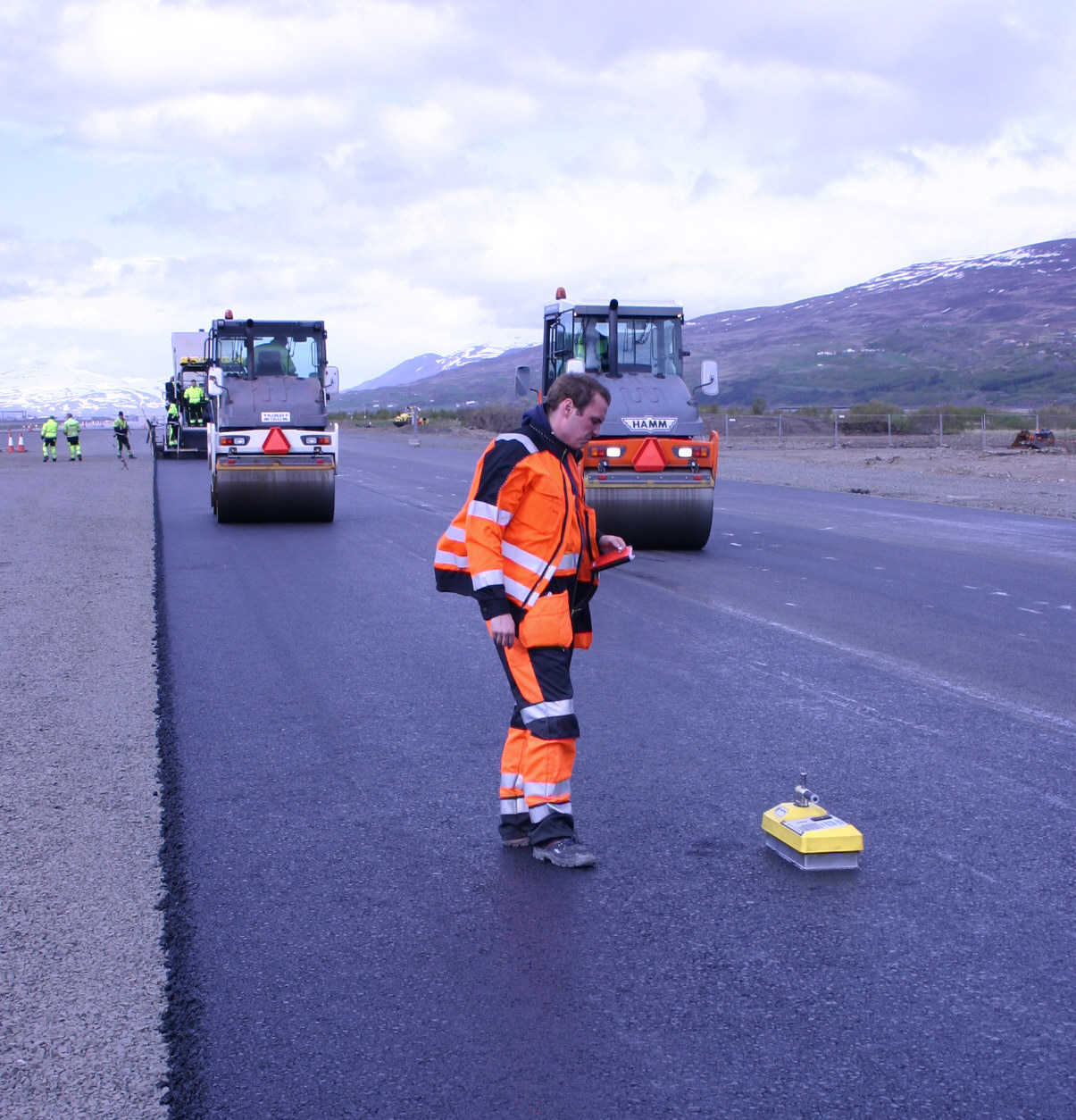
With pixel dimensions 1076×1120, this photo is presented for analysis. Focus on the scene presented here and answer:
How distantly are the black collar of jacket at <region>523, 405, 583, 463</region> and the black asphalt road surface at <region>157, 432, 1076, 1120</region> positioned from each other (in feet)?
Answer: 5.00

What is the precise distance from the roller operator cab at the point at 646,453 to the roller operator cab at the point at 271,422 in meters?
3.91

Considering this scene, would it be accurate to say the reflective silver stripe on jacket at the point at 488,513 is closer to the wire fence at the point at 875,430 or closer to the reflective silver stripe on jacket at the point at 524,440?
the reflective silver stripe on jacket at the point at 524,440

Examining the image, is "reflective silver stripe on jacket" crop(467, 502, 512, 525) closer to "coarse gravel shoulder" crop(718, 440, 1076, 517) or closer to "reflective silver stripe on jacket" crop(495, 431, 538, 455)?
"reflective silver stripe on jacket" crop(495, 431, 538, 455)

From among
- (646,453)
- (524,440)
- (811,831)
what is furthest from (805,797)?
(646,453)

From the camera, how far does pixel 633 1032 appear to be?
3.19m

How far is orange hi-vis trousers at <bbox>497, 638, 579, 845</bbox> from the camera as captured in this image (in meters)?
4.33

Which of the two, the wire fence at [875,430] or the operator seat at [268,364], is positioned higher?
the operator seat at [268,364]

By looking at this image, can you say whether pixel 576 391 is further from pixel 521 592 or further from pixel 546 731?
pixel 546 731

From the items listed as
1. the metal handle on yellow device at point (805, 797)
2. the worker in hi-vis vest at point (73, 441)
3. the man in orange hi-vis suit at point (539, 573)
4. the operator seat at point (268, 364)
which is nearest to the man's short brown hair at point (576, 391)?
the man in orange hi-vis suit at point (539, 573)

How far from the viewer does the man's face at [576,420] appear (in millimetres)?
4383

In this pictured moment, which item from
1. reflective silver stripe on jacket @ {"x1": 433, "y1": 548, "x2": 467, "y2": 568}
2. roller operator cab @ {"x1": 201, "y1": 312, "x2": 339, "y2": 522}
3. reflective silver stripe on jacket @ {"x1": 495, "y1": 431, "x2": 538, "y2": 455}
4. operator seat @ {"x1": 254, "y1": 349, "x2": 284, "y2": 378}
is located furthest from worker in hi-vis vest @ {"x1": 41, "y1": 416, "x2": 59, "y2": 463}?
reflective silver stripe on jacket @ {"x1": 495, "y1": 431, "x2": 538, "y2": 455}

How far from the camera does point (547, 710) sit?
4324 mm

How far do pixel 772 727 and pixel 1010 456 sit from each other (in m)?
30.0

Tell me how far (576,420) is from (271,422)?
13088mm
